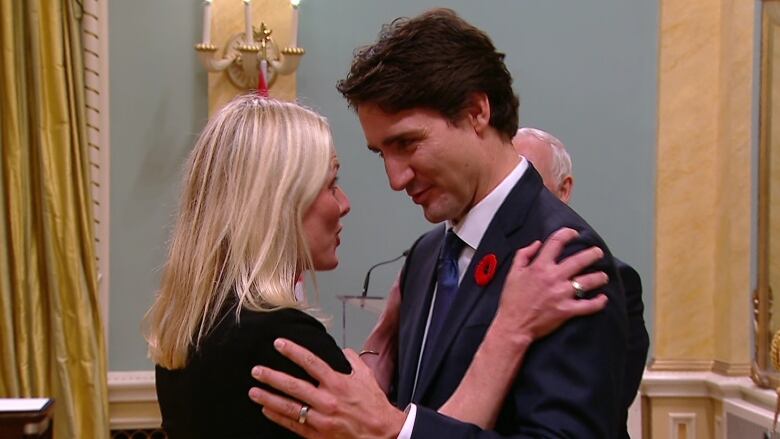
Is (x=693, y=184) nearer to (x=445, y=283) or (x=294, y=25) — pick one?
(x=294, y=25)

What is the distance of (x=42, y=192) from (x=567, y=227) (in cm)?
295

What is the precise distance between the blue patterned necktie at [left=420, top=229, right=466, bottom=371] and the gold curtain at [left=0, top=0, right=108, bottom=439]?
2.58 m

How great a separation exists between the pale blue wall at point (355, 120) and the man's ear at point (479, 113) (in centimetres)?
263

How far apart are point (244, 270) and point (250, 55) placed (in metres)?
2.78

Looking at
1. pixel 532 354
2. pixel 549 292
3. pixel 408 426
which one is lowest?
pixel 408 426

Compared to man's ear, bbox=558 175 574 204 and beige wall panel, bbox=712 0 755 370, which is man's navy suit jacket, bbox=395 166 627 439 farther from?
beige wall panel, bbox=712 0 755 370

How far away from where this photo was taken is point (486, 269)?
1.69m

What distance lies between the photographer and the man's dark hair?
1733mm

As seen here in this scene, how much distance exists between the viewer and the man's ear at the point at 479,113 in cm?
177

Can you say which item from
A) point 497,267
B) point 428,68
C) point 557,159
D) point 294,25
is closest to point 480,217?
point 497,267

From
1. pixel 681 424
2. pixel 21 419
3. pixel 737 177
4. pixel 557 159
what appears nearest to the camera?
pixel 21 419

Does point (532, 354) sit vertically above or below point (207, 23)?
below

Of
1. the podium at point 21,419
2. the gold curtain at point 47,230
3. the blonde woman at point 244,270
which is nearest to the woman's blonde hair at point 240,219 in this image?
the blonde woman at point 244,270

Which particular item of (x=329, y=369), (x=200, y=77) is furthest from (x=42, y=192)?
(x=329, y=369)
